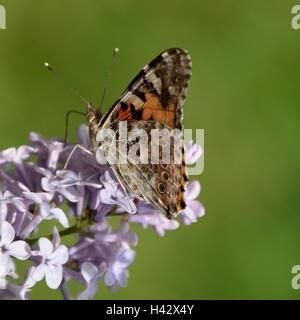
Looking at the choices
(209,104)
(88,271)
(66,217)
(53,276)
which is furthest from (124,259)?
(209,104)

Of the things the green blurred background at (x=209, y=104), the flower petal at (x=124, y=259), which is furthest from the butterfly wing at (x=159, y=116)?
the green blurred background at (x=209, y=104)

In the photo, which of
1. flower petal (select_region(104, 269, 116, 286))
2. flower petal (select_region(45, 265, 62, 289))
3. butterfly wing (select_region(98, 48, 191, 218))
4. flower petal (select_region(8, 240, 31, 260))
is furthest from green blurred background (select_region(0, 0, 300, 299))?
flower petal (select_region(8, 240, 31, 260))

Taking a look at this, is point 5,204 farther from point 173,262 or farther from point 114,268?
point 173,262

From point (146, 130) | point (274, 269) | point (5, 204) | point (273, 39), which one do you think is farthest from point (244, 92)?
point (5, 204)

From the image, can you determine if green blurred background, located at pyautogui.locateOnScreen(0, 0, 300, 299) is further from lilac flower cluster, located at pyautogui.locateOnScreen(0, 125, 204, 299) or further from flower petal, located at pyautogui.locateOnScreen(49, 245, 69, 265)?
flower petal, located at pyautogui.locateOnScreen(49, 245, 69, 265)

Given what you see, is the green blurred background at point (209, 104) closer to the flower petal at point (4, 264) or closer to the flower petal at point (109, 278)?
the flower petal at point (109, 278)

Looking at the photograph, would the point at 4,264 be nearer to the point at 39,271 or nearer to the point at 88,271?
the point at 39,271
